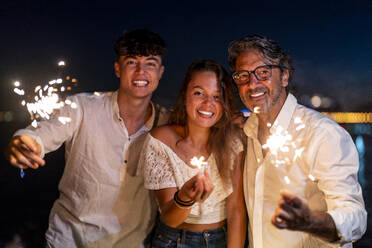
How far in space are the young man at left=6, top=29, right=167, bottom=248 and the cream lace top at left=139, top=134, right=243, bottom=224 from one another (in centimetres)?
51

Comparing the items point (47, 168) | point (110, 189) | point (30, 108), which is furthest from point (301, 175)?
point (47, 168)

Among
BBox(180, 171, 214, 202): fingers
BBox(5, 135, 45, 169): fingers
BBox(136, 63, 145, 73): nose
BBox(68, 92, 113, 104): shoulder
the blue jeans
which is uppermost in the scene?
BBox(136, 63, 145, 73): nose

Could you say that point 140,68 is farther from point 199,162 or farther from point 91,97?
point 199,162

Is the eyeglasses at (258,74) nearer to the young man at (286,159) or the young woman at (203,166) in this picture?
the young man at (286,159)

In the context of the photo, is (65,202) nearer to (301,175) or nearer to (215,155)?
(215,155)

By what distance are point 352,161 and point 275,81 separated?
3.44ft

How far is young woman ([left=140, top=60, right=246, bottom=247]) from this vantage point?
2.96m

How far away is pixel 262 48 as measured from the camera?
117 inches

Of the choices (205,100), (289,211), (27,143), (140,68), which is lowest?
(289,211)

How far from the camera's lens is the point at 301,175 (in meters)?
2.70

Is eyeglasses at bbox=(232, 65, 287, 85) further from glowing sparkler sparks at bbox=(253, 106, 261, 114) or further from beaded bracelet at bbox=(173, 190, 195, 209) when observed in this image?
beaded bracelet at bbox=(173, 190, 195, 209)

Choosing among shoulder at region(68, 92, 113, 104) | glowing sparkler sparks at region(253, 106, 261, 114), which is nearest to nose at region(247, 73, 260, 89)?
glowing sparkler sparks at region(253, 106, 261, 114)

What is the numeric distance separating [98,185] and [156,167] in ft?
2.95

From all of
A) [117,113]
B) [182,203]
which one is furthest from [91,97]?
[182,203]
